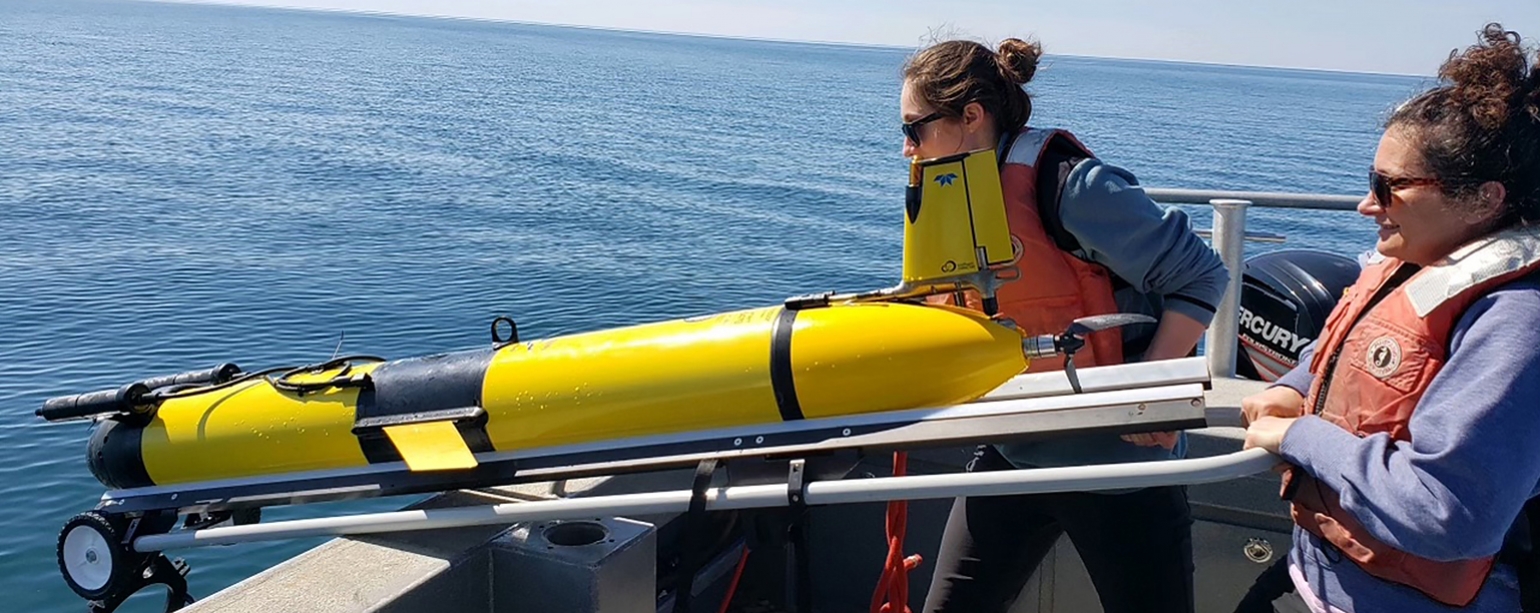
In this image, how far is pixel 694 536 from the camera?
114 inches

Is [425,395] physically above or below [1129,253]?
below

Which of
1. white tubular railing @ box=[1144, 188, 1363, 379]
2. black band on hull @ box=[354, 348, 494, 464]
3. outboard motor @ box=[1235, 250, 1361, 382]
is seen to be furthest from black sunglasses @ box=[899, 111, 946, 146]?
outboard motor @ box=[1235, 250, 1361, 382]

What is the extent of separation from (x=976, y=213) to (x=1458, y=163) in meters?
1.01

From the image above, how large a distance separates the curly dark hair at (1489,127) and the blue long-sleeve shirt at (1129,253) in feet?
2.17

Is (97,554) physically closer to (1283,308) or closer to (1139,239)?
(1139,239)

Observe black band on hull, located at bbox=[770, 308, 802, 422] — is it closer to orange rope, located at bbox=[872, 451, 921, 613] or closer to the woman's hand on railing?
orange rope, located at bbox=[872, 451, 921, 613]

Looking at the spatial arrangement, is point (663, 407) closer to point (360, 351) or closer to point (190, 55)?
point (360, 351)

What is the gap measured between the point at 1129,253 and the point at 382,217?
17981mm

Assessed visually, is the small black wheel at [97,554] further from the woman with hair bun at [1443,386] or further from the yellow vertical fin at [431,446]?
the woman with hair bun at [1443,386]

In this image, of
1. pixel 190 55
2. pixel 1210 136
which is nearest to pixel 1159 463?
pixel 1210 136

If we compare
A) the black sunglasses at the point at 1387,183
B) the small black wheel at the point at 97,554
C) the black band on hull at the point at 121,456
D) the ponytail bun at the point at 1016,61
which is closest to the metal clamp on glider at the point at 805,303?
the ponytail bun at the point at 1016,61

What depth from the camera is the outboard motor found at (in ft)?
15.0

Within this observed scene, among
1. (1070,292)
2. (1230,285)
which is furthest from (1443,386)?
(1230,285)

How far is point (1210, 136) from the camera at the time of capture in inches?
1570
